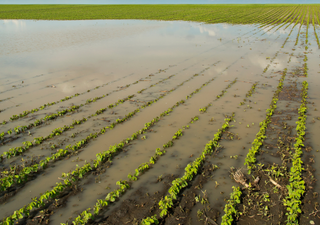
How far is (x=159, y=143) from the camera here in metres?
6.95

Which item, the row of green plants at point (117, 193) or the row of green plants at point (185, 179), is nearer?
the row of green plants at point (117, 193)

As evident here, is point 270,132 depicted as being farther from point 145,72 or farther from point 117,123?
point 145,72

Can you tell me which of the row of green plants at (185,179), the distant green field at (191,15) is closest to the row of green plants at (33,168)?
the row of green plants at (185,179)

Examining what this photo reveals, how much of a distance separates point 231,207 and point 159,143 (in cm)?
296

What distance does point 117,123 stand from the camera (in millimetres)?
8078

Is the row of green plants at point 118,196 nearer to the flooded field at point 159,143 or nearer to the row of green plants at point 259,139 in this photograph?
the flooded field at point 159,143

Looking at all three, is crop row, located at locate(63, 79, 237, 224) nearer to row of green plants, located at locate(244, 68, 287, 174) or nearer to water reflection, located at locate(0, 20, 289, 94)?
row of green plants, located at locate(244, 68, 287, 174)

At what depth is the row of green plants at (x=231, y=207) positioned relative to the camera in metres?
4.21

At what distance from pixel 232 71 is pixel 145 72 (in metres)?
4.89

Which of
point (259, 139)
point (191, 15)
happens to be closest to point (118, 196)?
point (259, 139)

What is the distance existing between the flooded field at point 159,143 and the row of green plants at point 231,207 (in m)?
0.03

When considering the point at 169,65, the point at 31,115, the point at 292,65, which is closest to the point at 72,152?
the point at 31,115

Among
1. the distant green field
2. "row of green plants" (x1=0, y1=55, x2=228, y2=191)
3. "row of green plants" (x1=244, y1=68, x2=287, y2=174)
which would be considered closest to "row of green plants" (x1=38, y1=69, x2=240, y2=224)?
"row of green plants" (x1=0, y1=55, x2=228, y2=191)

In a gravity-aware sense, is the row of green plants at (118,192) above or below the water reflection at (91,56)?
below
